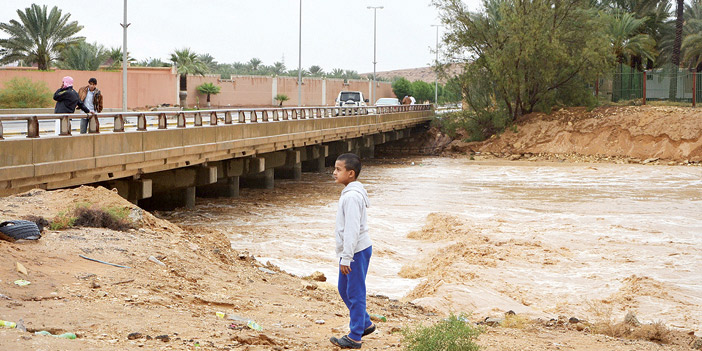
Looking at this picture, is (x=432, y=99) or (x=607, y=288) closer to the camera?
(x=607, y=288)

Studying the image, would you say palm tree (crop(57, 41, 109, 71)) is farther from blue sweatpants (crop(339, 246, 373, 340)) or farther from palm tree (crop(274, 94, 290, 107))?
blue sweatpants (crop(339, 246, 373, 340))

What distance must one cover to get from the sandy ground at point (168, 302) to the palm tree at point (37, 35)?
3884cm

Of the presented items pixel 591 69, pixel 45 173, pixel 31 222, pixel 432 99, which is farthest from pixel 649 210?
pixel 432 99

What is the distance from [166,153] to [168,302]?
11308 mm

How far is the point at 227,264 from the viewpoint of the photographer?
10.8 meters

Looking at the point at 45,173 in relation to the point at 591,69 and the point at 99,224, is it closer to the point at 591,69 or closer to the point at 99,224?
the point at 99,224

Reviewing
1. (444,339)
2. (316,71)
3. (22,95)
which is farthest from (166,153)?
(316,71)

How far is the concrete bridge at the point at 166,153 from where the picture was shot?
1407cm

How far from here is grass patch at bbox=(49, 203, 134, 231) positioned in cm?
1027

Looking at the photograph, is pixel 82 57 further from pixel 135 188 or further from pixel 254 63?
pixel 254 63

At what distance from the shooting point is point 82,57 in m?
52.6

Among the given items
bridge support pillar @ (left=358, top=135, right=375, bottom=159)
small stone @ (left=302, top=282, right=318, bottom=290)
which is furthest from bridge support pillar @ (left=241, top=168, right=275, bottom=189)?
small stone @ (left=302, top=282, right=318, bottom=290)

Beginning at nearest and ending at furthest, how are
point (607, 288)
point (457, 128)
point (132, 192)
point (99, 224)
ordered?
point (99, 224) < point (607, 288) < point (132, 192) < point (457, 128)

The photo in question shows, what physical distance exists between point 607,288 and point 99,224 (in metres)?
7.64
